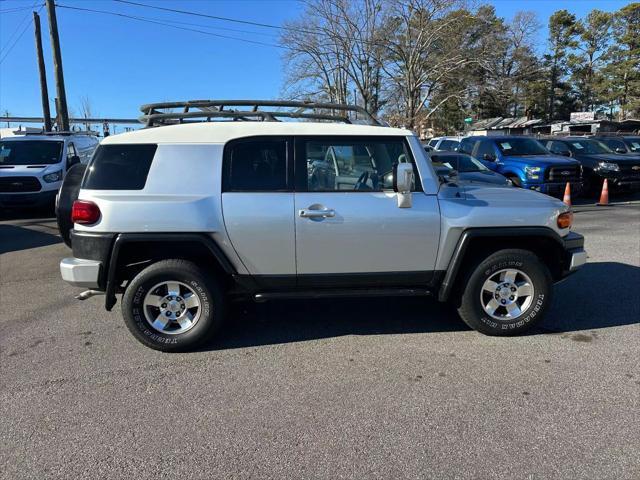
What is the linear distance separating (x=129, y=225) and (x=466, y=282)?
2823 mm

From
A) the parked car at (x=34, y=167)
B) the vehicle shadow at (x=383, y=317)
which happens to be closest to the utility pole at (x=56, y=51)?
the parked car at (x=34, y=167)

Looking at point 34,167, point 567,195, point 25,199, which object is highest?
point 34,167

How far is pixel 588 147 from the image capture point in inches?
613

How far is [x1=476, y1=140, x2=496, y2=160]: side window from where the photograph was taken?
12.7m

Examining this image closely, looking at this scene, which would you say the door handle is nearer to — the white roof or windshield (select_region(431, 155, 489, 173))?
the white roof

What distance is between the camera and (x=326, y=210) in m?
3.83

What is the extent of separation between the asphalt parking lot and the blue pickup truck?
708cm

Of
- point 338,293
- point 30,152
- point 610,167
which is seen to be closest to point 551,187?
point 610,167

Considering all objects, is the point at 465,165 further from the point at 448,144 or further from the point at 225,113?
the point at 225,113

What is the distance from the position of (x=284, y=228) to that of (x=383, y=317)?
152cm

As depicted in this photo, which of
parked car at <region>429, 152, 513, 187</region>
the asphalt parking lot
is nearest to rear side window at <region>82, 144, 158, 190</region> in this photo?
the asphalt parking lot

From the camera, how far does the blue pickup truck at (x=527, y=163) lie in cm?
1160

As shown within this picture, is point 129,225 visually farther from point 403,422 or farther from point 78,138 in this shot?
point 78,138

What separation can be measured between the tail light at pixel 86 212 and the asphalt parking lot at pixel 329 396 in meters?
1.11
